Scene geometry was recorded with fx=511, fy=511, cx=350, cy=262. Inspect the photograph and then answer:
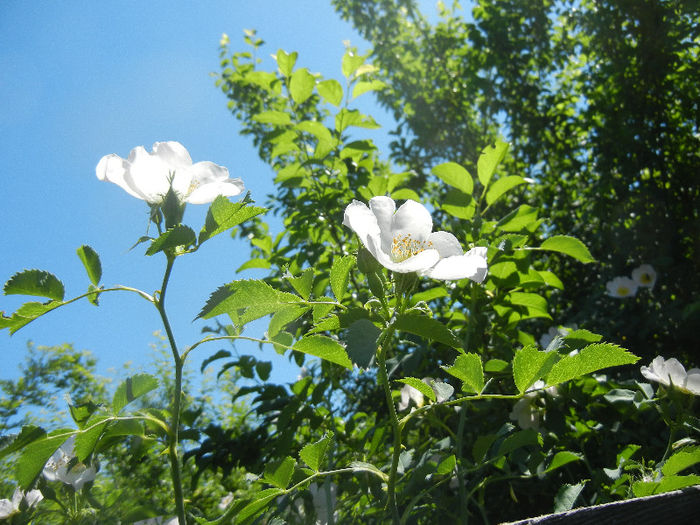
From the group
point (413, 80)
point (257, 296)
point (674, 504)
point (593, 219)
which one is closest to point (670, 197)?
point (593, 219)

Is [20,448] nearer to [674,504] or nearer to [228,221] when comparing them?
[228,221]

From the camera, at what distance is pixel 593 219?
3631mm

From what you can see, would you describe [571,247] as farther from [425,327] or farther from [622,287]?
[622,287]

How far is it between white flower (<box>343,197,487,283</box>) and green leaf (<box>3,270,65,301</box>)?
1.33 feet

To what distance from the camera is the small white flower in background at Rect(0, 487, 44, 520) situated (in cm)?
107

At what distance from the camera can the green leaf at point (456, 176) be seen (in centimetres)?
122

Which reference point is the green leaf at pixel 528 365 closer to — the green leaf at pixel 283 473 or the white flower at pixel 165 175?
the green leaf at pixel 283 473

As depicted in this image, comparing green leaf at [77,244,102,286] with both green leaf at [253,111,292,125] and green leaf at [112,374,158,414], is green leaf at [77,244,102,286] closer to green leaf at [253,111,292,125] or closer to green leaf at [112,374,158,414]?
green leaf at [112,374,158,414]

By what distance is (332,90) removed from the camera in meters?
1.69

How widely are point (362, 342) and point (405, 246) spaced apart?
0.21 meters

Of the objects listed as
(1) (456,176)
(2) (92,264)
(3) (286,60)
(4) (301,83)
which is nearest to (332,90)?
(4) (301,83)

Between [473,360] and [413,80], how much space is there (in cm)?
410

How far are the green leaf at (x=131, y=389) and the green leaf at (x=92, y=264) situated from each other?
156 millimetres

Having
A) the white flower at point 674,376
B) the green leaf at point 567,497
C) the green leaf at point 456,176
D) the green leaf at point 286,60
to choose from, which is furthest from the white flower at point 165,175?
the green leaf at point 286,60
